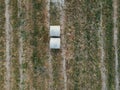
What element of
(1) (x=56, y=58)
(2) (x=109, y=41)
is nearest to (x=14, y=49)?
(1) (x=56, y=58)

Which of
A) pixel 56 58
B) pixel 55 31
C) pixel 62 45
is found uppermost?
pixel 55 31

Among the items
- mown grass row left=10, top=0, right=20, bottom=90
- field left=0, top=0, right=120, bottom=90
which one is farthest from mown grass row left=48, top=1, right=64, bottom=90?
mown grass row left=10, top=0, right=20, bottom=90

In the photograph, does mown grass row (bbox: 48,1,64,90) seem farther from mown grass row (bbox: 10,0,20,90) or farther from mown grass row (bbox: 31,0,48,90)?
mown grass row (bbox: 10,0,20,90)

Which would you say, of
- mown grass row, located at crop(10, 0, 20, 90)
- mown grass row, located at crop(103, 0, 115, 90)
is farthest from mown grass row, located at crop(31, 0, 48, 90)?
mown grass row, located at crop(103, 0, 115, 90)

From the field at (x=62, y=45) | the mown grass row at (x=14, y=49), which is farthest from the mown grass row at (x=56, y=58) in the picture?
the mown grass row at (x=14, y=49)

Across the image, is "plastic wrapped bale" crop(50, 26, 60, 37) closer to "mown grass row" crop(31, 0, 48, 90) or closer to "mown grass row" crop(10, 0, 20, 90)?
"mown grass row" crop(31, 0, 48, 90)

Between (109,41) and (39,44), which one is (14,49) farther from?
(109,41)

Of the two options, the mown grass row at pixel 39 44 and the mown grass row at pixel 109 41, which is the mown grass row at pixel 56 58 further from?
the mown grass row at pixel 109 41

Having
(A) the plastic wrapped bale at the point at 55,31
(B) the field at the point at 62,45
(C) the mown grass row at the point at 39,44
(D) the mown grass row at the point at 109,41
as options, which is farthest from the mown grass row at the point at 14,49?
(D) the mown grass row at the point at 109,41

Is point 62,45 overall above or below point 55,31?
below

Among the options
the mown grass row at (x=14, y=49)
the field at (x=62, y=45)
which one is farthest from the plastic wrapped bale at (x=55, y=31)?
the mown grass row at (x=14, y=49)

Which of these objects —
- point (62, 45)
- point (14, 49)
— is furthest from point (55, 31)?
point (14, 49)

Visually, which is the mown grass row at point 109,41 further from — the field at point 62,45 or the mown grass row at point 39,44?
the mown grass row at point 39,44
